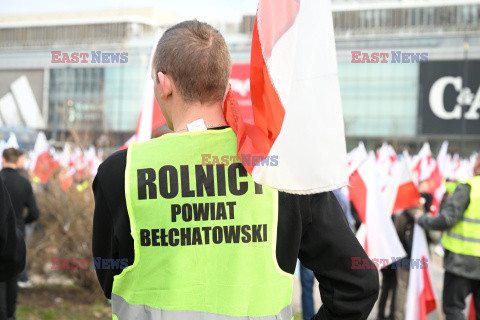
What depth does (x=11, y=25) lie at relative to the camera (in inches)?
3541

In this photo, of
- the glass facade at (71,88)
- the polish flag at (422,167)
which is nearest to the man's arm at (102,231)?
the polish flag at (422,167)

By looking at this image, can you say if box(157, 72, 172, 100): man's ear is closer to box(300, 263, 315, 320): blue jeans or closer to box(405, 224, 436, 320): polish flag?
box(405, 224, 436, 320): polish flag

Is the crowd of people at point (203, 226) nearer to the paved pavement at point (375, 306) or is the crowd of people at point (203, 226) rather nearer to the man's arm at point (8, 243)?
the man's arm at point (8, 243)

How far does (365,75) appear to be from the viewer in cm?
6103

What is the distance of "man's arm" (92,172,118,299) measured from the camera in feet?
6.20

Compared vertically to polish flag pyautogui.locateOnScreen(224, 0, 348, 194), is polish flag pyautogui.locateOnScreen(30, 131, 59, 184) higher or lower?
lower

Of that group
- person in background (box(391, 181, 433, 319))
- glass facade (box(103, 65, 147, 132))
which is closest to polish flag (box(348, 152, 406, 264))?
person in background (box(391, 181, 433, 319))

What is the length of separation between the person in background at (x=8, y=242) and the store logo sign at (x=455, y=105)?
191 feet

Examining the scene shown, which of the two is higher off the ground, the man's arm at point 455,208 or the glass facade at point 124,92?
the glass facade at point 124,92

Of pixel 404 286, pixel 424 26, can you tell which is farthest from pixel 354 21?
pixel 404 286

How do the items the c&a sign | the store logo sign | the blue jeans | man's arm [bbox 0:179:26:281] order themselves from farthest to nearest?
the c&a sign, the store logo sign, the blue jeans, man's arm [bbox 0:179:26:281]

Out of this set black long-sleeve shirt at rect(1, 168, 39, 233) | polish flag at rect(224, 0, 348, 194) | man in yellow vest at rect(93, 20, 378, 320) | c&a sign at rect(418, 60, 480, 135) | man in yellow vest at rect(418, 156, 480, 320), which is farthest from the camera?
c&a sign at rect(418, 60, 480, 135)

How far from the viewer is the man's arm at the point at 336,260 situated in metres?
1.89

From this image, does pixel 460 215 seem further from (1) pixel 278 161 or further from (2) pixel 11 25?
(2) pixel 11 25
